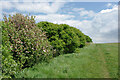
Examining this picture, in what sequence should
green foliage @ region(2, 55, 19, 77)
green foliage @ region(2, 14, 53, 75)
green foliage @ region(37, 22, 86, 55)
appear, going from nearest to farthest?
1. green foliage @ region(2, 55, 19, 77)
2. green foliage @ region(2, 14, 53, 75)
3. green foliage @ region(37, 22, 86, 55)

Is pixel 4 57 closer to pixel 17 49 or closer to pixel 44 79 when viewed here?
pixel 17 49

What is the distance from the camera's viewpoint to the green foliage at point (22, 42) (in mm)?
7586

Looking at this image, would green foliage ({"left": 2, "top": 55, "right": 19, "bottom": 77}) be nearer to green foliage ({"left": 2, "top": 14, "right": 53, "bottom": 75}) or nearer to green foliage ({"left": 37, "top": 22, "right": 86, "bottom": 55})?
green foliage ({"left": 2, "top": 14, "right": 53, "bottom": 75})

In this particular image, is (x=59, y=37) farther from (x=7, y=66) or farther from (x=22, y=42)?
(x=7, y=66)

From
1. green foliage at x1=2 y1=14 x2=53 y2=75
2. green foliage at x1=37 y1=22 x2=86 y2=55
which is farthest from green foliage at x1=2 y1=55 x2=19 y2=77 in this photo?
green foliage at x1=37 y1=22 x2=86 y2=55

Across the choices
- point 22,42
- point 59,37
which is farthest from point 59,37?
point 22,42

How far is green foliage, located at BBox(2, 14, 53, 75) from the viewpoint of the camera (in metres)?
7.59

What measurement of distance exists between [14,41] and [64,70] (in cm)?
378

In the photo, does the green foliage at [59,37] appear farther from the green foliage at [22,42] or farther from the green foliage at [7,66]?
the green foliage at [7,66]

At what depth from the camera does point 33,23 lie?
10195 mm

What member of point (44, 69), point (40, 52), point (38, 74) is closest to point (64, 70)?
point (44, 69)

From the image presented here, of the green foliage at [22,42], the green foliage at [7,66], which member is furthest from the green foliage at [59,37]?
the green foliage at [7,66]

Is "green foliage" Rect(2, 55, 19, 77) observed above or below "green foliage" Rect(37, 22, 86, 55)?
below

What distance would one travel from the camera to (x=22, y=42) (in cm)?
817
